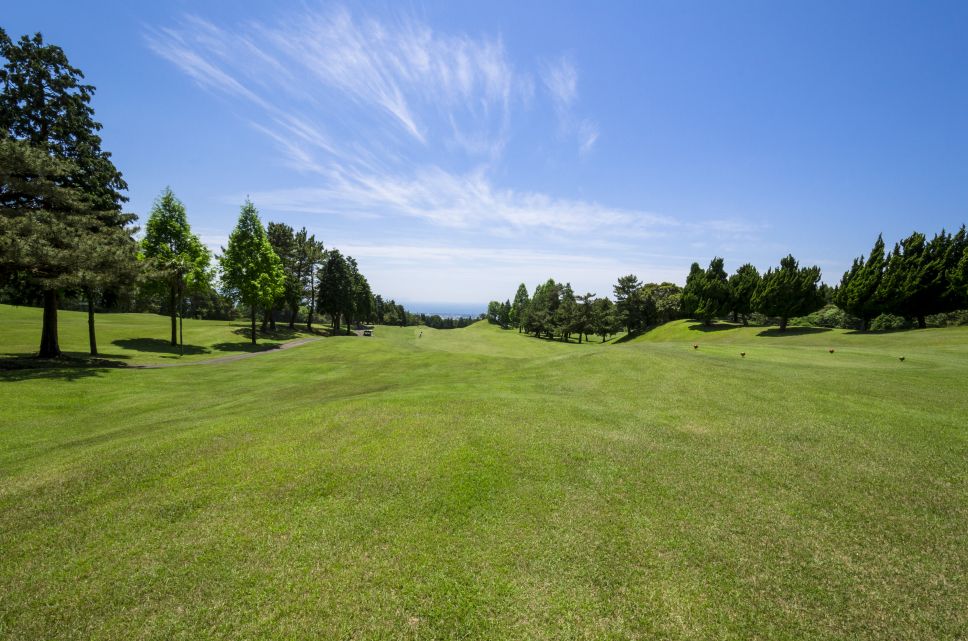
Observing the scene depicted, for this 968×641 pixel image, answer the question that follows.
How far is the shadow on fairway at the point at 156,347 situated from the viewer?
33.9 meters

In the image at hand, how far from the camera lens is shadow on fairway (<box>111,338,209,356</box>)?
111 feet

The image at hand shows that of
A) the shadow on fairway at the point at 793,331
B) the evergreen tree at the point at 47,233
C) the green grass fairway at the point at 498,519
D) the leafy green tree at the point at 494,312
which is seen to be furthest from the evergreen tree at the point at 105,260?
the leafy green tree at the point at 494,312

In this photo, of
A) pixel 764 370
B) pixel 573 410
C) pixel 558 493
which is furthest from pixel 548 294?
pixel 558 493

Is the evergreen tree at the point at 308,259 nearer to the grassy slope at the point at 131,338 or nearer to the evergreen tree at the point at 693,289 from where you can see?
the grassy slope at the point at 131,338

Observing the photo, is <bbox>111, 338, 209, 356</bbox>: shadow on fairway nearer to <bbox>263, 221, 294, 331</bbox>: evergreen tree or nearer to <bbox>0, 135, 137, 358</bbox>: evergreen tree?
<bbox>0, 135, 137, 358</bbox>: evergreen tree

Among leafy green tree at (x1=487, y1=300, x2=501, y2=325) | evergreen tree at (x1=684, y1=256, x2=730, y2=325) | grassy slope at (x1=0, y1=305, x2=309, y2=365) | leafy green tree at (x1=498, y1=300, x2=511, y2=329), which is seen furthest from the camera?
leafy green tree at (x1=487, y1=300, x2=501, y2=325)

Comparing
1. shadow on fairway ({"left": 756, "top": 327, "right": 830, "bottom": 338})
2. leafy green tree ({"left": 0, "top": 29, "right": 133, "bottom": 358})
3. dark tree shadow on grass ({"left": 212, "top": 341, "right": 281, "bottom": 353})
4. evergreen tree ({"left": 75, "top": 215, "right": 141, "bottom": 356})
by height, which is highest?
leafy green tree ({"left": 0, "top": 29, "right": 133, "bottom": 358})

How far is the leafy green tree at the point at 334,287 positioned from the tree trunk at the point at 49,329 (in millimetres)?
36874

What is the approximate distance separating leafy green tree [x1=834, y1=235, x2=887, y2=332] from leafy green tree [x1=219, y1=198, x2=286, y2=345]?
233ft

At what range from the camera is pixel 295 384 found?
21641 millimetres

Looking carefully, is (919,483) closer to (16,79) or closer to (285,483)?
(285,483)

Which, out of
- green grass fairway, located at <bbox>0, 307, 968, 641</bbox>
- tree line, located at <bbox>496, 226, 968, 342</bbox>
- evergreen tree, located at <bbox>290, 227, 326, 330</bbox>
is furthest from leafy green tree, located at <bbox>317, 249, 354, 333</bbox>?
green grass fairway, located at <bbox>0, 307, 968, 641</bbox>

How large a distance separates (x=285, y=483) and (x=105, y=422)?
11.6 meters

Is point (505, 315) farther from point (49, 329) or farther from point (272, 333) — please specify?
point (49, 329)
